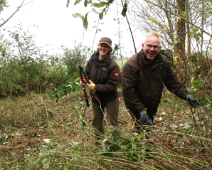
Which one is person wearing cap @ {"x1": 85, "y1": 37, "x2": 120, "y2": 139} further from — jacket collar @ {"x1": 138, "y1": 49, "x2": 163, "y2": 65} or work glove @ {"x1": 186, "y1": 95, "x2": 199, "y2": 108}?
work glove @ {"x1": 186, "y1": 95, "x2": 199, "y2": 108}

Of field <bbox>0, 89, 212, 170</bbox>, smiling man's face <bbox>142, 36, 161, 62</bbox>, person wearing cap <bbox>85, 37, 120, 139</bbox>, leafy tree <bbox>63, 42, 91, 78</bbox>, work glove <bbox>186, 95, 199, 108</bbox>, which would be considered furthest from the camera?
leafy tree <bbox>63, 42, 91, 78</bbox>

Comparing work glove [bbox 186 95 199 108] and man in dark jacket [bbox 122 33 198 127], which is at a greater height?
man in dark jacket [bbox 122 33 198 127]

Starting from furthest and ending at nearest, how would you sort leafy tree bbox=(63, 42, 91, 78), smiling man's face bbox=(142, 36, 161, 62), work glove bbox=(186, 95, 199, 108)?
1. leafy tree bbox=(63, 42, 91, 78)
2. smiling man's face bbox=(142, 36, 161, 62)
3. work glove bbox=(186, 95, 199, 108)

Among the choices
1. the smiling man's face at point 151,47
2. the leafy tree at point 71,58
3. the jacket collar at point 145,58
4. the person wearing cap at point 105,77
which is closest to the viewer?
the smiling man's face at point 151,47

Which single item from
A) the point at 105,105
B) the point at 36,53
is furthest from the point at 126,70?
the point at 36,53

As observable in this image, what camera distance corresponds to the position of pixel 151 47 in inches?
102

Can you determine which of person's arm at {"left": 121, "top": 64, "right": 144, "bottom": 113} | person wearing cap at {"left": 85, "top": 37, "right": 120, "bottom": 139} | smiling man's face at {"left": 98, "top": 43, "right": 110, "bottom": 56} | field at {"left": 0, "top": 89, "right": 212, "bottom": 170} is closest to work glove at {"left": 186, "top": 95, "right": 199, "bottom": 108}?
field at {"left": 0, "top": 89, "right": 212, "bottom": 170}

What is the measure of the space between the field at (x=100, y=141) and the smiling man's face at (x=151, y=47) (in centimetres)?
74

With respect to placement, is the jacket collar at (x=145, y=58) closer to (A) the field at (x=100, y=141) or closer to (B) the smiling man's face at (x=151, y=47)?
(B) the smiling man's face at (x=151, y=47)

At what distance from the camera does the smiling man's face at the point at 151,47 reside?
258 centimetres

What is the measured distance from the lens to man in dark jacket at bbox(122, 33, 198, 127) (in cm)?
262

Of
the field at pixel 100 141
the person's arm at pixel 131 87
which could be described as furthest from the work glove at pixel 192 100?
the person's arm at pixel 131 87

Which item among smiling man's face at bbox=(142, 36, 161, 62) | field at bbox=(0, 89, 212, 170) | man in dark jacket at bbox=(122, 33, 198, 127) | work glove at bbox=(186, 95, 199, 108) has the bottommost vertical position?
field at bbox=(0, 89, 212, 170)

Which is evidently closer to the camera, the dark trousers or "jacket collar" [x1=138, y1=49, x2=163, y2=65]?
"jacket collar" [x1=138, y1=49, x2=163, y2=65]
